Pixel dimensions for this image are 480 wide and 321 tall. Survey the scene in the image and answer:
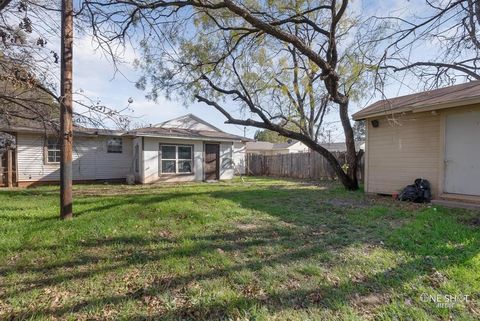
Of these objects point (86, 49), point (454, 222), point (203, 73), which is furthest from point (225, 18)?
point (454, 222)

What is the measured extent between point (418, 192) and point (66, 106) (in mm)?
8614

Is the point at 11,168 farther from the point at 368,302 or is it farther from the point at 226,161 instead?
the point at 368,302

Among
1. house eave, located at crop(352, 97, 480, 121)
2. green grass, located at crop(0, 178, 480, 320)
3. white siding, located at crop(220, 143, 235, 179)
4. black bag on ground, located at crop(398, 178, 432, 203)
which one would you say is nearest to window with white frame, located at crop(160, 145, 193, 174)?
white siding, located at crop(220, 143, 235, 179)

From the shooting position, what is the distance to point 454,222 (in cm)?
513

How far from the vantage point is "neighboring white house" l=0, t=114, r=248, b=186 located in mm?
11945

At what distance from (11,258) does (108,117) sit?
2812 millimetres

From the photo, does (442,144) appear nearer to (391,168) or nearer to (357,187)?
(391,168)

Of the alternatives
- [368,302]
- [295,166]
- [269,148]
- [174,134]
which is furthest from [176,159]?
[269,148]

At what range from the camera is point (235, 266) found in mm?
3281

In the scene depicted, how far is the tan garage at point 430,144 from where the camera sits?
22.1 feet

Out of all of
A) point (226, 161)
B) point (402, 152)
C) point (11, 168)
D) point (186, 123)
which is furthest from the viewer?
point (186, 123)

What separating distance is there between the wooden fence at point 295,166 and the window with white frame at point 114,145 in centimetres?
945

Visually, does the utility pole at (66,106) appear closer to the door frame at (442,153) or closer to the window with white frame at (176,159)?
the window with white frame at (176,159)

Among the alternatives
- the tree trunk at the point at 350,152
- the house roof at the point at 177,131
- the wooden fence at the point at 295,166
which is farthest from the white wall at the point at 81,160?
the tree trunk at the point at 350,152
